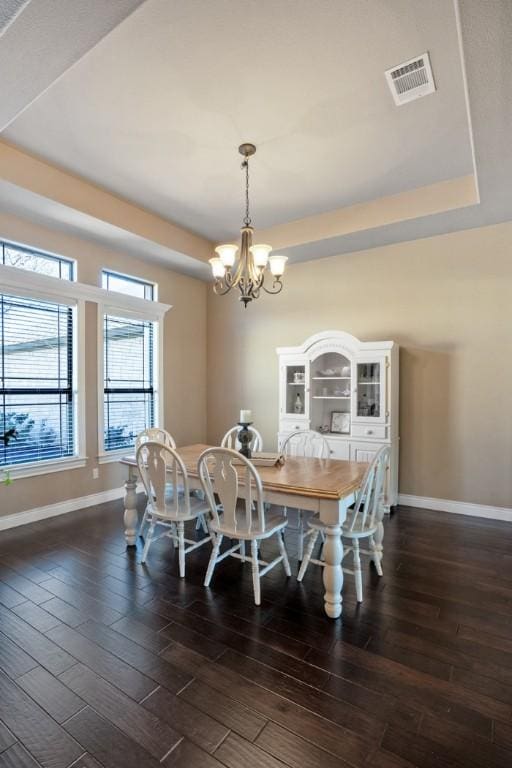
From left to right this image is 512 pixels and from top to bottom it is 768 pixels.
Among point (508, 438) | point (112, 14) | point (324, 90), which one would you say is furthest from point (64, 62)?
point (508, 438)

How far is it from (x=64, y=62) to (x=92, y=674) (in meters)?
2.98

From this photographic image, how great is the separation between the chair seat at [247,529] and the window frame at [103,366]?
2.41 meters

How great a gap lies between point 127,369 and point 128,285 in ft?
3.47

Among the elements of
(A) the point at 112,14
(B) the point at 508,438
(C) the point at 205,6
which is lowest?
(B) the point at 508,438

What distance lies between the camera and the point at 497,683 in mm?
1727

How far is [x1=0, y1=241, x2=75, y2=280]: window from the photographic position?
12.0 feet

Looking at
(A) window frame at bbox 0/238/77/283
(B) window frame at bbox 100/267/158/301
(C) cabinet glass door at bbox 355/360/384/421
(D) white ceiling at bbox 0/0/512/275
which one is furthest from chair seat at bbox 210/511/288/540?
(B) window frame at bbox 100/267/158/301

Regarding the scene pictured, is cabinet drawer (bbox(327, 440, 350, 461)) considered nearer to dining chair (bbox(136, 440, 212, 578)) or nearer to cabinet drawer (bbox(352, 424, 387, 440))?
cabinet drawer (bbox(352, 424, 387, 440))

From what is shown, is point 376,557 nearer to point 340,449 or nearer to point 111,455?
point 340,449

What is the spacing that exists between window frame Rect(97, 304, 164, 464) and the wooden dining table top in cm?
151

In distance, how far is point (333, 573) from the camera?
2.19m

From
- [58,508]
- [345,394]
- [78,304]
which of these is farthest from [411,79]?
[58,508]

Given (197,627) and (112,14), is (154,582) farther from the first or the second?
(112,14)

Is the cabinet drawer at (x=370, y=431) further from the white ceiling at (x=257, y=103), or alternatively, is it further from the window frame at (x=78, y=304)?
the window frame at (x=78, y=304)
